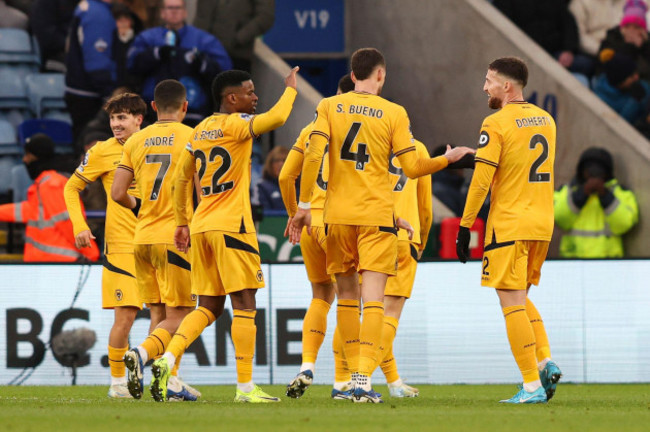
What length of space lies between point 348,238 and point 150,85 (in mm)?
7090

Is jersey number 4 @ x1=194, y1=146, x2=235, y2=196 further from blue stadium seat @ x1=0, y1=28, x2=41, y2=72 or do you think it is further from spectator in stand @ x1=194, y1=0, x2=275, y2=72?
blue stadium seat @ x1=0, y1=28, x2=41, y2=72

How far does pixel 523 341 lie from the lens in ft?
30.6

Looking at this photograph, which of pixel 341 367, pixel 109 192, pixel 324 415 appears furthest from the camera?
pixel 109 192

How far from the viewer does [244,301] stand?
9.58 m

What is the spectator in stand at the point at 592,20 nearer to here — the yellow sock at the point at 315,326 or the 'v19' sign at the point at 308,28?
the 'v19' sign at the point at 308,28

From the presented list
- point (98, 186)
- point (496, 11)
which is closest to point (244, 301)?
point (98, 186)

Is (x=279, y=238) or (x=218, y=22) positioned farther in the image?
(x=218, y=22)

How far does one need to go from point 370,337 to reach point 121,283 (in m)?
2.50

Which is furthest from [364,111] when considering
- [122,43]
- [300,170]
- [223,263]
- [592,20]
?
[592,20]

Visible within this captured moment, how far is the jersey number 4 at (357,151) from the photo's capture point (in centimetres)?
944

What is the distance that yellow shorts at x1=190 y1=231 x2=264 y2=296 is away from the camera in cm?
948

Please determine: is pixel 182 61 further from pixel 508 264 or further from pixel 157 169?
pixel 508 264

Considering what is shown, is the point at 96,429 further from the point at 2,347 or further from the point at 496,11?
the point at 496,11

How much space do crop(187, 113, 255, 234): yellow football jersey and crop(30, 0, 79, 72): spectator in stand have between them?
8.25 m
